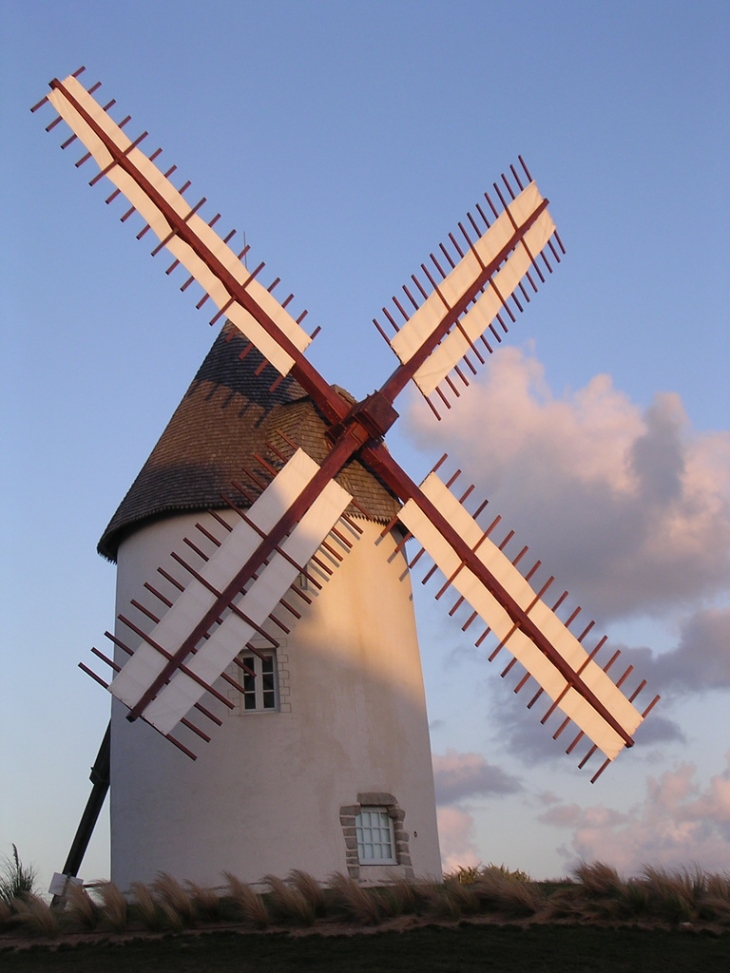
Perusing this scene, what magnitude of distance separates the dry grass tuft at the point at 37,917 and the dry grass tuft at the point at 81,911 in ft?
0.56

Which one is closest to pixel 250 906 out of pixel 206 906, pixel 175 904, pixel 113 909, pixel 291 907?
pixel 291 907

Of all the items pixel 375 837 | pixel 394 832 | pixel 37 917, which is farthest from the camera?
pixel 394 832

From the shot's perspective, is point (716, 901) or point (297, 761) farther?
point (297, 761)

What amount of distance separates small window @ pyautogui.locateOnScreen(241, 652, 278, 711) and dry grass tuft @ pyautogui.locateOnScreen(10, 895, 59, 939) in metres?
3.74

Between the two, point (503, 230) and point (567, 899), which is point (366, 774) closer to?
point (567, 899)

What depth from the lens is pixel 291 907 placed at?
1252 centimetres

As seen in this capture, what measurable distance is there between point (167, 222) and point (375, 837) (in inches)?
341

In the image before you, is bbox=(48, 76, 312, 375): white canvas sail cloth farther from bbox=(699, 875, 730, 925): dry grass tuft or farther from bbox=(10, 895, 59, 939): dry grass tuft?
bbox=(699, 875, 730, 925): dry grass tuft

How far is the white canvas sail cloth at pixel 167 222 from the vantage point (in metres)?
14.8

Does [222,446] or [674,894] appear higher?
[222,446]

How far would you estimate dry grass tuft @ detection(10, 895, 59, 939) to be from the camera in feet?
42.7

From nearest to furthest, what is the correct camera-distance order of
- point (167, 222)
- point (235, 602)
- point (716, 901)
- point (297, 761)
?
point (716, 901) → point (235, 602) → point (167, 222) → point (297, 761)

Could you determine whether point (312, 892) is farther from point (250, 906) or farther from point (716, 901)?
point (716, 901)

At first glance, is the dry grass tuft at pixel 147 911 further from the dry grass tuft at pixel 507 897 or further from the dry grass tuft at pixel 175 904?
the dry grass tuft at pixel 507 897
